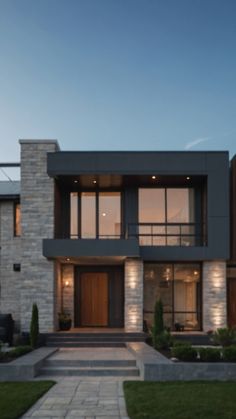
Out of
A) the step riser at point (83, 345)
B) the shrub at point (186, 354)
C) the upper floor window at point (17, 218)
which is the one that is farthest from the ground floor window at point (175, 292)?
the shrub at point (186, 354)

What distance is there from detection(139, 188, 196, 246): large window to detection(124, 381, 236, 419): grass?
27.5 ft

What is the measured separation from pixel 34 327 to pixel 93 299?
13.7 feet

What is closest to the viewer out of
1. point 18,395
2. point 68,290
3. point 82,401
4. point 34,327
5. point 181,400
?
point 181,400

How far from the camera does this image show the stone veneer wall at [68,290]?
18.4 m

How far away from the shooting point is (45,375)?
11.3 m

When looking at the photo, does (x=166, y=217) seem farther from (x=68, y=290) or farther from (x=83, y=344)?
(x=83, y=344)

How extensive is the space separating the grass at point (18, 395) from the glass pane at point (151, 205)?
909cm

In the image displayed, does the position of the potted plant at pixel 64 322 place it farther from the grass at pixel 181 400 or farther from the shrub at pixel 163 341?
the grass at pixel 181 400

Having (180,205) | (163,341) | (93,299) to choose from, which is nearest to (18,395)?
(163,341)

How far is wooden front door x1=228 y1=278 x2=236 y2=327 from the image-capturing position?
18734mm

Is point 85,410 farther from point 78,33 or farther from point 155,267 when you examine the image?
point 78,33

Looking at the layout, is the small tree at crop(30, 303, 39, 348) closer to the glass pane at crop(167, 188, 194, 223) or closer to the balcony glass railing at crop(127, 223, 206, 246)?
the balcony glass railing at crop(127, 223, 206, 246)

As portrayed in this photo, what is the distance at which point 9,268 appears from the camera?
18281 mm

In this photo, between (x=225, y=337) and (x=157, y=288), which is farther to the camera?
(x=157, y=288)
